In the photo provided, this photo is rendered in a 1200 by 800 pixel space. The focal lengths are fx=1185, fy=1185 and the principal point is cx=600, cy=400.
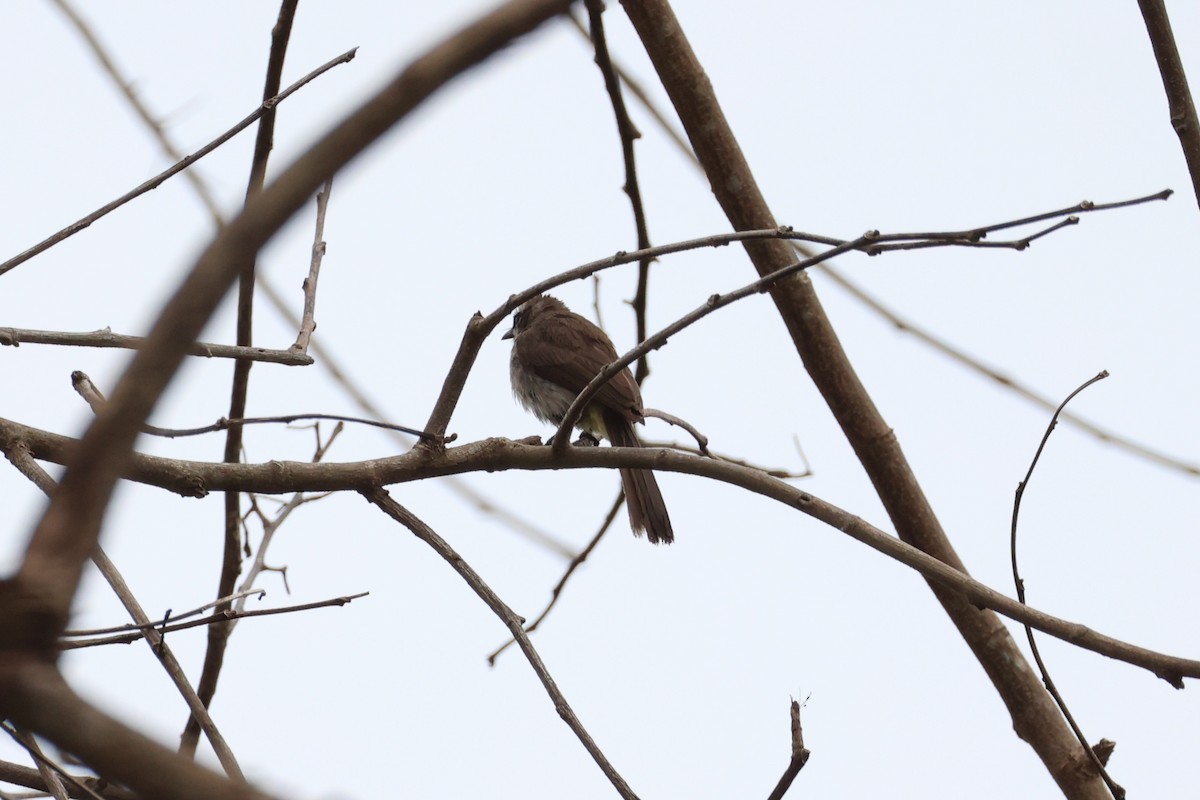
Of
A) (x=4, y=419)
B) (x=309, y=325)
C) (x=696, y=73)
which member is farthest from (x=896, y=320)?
(x=4, y=419)

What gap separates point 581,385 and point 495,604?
374 centimetres

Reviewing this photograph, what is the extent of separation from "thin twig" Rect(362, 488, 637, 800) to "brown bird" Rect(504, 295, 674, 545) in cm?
233

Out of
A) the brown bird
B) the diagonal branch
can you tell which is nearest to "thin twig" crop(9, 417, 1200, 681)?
the diagonal branch

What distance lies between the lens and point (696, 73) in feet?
13.4

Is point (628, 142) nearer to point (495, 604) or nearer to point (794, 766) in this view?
point (495, 604)

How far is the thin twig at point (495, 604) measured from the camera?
7.92ft

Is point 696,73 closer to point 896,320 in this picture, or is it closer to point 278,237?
point 896,320

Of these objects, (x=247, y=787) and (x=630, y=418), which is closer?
(x=247, y=787)

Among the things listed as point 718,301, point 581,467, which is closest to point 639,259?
point 718,301

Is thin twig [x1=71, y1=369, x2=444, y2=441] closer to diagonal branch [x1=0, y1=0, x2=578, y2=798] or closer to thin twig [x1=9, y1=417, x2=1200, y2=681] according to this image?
thin twig [x1=9, y1=417, x2=1200, y2=681]

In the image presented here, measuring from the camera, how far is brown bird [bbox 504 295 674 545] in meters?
5.49

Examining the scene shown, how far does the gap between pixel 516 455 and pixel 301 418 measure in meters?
0.67

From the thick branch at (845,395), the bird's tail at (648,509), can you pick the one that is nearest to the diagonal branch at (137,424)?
the thick branch at (845,395)

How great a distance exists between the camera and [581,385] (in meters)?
6.46
